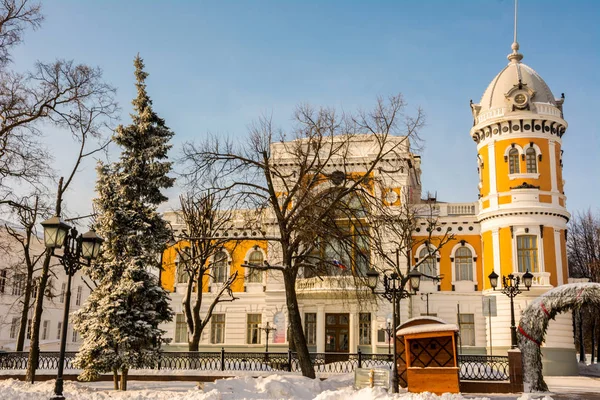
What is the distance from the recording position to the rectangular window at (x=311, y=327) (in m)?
37.5

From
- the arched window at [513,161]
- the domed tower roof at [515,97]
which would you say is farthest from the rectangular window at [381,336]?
the domed tower roof at [515,97]

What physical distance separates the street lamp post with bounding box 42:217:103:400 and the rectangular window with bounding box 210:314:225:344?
24.1 m

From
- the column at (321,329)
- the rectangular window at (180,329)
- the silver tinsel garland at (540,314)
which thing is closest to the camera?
the silver tinsel garland at (540,314)

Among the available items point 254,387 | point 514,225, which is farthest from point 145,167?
point 514,225

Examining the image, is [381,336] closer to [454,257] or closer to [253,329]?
[454,257]

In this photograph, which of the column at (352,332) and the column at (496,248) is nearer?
the column at (496,248)

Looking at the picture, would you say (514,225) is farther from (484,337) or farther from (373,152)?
(373,152)

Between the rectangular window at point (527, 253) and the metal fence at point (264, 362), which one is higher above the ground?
the rectangular window at point (527, 253)

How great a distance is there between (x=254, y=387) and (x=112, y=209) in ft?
23.7

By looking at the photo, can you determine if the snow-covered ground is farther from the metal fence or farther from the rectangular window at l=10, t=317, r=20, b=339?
the rectangular window at l=10, t=317, r=20, b=339

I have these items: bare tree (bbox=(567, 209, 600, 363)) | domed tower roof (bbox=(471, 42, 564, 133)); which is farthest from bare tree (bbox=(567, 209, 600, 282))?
domed tower roof (bbox=(471, 42, 564, 133))

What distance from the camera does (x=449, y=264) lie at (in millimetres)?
37469

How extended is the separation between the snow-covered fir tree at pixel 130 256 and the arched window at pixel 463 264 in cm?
2233

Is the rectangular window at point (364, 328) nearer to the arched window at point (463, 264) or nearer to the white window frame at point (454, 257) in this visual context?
the white window frame at point (454, 257)
